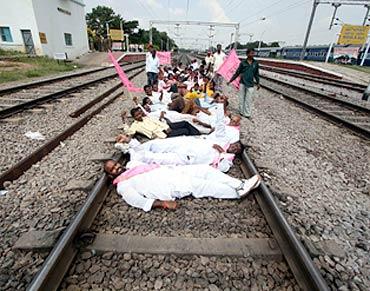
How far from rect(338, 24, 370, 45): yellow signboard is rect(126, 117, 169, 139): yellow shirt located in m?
35.0

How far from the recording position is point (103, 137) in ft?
16.5

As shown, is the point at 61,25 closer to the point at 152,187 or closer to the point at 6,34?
the point at 6,34

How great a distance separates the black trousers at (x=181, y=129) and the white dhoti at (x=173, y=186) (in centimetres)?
171

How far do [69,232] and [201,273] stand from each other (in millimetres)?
1236

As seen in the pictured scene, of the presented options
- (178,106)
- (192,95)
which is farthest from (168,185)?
(192,95)

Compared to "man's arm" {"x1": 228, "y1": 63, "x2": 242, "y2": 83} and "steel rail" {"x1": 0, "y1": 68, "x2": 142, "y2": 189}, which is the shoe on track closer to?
"steel rail" {"x1": 0, "y1": 68, "x2": 142, "y2": 189}

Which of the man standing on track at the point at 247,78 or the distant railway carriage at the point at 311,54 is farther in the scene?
the distant railway carriage at the point at 311,54

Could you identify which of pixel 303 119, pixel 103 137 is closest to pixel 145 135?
pixel 103 137

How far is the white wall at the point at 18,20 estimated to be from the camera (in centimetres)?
2286

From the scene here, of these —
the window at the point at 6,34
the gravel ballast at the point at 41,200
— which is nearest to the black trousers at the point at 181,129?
the gravel ballast at the point at 41,200

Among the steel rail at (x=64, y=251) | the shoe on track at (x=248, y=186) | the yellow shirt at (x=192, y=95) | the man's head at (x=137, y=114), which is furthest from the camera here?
the yellow shirt at (x=192, y=95)

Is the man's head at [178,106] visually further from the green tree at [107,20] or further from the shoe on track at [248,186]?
the green tree at [107,20]

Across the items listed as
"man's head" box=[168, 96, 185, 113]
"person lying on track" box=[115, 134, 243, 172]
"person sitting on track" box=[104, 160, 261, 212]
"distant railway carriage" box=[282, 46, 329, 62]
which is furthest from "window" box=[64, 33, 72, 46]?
"distant railway carriage" box=[282, 46, 329, 62]

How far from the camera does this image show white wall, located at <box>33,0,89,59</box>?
24453 millimetres
